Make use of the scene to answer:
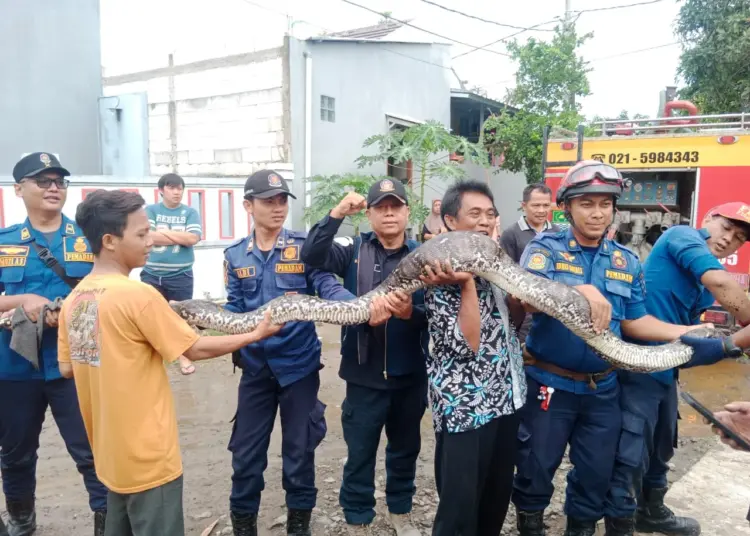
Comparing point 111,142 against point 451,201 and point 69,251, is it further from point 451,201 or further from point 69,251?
point 451,201

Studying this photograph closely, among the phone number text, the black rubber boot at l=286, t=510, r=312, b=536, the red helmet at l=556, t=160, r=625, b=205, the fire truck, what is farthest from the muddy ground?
the phone number text

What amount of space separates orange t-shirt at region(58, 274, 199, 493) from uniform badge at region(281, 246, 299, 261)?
3.70ft

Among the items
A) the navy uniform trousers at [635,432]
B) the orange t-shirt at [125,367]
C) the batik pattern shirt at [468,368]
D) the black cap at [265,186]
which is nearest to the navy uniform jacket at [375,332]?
the black cap at [265,186]

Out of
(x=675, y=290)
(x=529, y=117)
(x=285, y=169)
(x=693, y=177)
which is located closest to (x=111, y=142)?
(x=285, y=169)

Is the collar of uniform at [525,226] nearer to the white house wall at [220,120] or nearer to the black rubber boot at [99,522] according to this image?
the black rubber boot at [99,522]

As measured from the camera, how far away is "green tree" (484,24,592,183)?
50.1 ft

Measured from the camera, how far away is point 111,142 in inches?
549

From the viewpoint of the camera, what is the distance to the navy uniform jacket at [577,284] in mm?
3186

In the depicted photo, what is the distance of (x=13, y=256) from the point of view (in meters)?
3.47

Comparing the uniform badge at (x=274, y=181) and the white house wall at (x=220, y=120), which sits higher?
the white house wall at (x=220, y=120)

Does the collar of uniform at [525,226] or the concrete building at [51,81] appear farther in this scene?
the concrete building at [51,81]

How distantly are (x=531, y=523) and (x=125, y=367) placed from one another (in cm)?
264

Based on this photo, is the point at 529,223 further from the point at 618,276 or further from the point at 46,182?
the point at 46,182

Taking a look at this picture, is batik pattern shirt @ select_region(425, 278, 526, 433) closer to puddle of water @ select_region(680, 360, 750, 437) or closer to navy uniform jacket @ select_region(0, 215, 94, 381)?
navy uniform jacket @ select_region(0, 215, 94, 381)
